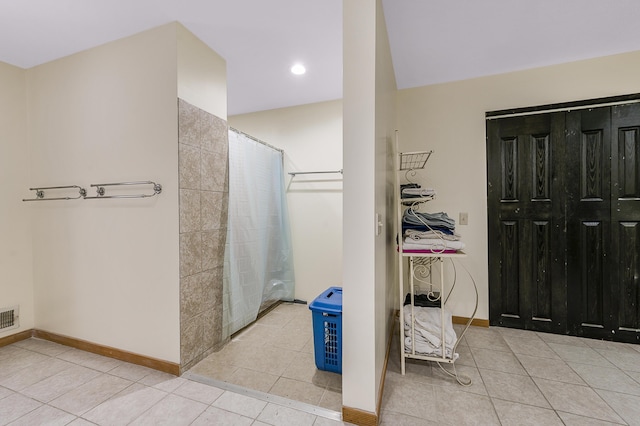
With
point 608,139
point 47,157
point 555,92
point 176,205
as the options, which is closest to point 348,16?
point 176,205

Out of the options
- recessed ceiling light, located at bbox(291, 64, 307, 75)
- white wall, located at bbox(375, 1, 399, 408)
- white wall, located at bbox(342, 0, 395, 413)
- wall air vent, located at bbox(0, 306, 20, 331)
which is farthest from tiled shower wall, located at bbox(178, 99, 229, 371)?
wall air vent, located at bbox(0, 306, 20, 331)

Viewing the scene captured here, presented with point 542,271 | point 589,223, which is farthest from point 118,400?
point 589,223

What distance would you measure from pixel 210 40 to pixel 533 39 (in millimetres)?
2448

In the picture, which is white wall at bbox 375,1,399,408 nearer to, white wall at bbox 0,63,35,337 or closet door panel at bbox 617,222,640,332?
closet door panel at bbox 617,222,640,332

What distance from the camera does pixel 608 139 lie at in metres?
2.22

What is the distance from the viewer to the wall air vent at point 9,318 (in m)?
2.21

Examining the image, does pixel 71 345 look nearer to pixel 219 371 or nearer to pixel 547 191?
pixel 219 371

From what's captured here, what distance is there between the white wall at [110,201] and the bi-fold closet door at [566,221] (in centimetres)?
276

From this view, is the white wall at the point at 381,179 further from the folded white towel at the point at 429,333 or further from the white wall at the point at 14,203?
the white wall at the point at 14,203

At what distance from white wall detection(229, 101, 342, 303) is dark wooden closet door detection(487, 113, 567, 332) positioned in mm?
1525

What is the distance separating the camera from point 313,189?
3162 mm

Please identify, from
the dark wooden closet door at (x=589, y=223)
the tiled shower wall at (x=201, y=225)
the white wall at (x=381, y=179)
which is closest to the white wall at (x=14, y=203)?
the tiled shower wall at (x=201, y=225)

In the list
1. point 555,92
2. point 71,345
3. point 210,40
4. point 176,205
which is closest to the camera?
point 176,205

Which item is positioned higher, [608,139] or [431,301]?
[608,139]
